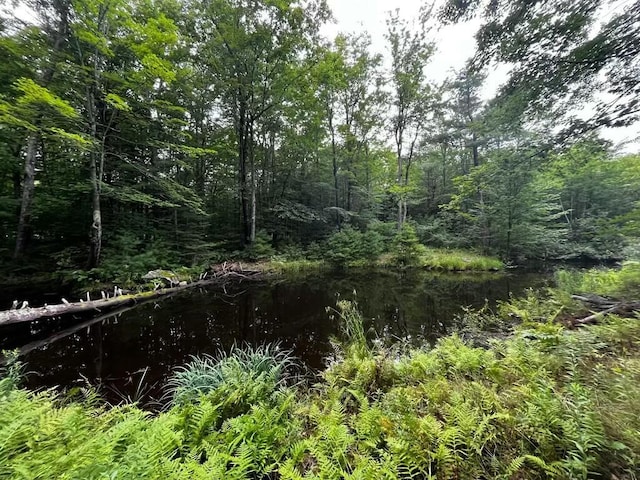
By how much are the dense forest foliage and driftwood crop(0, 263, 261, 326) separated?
1785mm

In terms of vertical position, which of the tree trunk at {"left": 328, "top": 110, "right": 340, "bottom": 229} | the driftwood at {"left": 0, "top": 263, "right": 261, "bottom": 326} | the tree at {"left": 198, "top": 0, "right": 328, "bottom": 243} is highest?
the tree at {"left": 198, "top": 0, "right": 328, "bottom": 243}

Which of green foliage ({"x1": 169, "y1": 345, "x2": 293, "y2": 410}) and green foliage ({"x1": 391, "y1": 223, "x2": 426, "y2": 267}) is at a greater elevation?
green foliage ({"x1": 391, "y1": 223, "x2": 426, "y2": 267})

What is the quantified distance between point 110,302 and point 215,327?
3077 mm

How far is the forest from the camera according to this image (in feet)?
5.74

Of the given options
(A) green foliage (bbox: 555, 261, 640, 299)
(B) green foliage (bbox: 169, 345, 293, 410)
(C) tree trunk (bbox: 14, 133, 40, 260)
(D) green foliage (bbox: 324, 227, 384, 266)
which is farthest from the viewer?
(D) green foliage (bbox: 324, 227, 384, 266)

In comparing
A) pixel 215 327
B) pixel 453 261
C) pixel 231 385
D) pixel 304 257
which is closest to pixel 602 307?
pixel 231 385

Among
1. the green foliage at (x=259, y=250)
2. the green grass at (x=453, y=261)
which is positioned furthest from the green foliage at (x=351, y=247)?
the green foliage at (x=259, y=250)

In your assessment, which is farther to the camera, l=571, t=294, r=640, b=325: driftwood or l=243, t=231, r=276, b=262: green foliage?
l=243, t=231, r=276, b=262: green foliage

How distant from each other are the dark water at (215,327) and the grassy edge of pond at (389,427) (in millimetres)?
1056

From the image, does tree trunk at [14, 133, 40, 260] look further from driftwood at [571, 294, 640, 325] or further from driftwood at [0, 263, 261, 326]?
driftwood at [571, 294, 640, 325]

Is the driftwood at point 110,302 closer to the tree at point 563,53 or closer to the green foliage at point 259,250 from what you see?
the green foliage at point 259,250

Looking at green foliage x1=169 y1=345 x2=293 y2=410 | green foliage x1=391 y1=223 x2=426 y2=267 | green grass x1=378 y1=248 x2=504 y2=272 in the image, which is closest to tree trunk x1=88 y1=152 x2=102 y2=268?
green foliage x1=169 y1=345 x2=293 y2=410

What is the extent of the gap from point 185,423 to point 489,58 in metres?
7.13

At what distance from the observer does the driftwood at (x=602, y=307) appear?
3.73 metres
